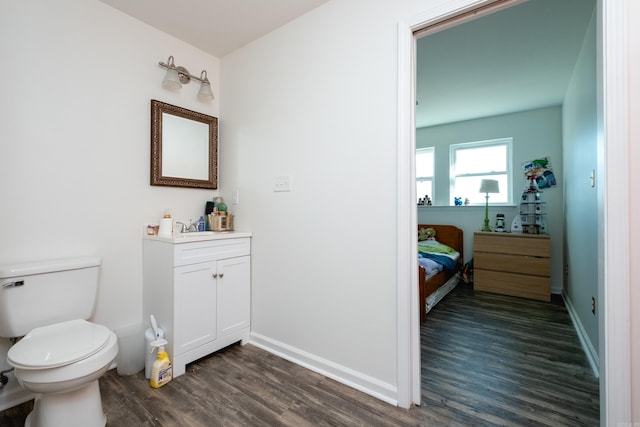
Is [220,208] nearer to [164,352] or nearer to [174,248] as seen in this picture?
[174,248]

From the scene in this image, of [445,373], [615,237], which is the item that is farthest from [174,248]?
[615,237]

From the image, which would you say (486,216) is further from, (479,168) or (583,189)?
(583,189)

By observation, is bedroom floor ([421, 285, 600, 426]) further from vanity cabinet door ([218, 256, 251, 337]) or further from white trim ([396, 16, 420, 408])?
vanity cabinet door ([218, 256, 251, 337])

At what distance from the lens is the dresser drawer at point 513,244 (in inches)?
138

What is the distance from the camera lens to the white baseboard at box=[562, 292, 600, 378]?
1.90m

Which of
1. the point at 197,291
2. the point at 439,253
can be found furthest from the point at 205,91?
the point at 439,253

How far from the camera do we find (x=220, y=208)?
7.89 feet

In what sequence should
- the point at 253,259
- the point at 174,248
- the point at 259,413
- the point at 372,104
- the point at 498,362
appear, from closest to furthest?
1. the point at 259,413
2. the point at 372,104
3. the point at 174,248
4. the point at 498,362
5. the point at 253,259

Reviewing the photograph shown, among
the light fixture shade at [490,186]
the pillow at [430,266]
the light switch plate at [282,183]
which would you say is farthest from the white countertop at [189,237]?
the light fixture shade at [490,186]

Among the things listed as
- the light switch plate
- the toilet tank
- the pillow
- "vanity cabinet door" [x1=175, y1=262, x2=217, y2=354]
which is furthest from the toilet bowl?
the pillow

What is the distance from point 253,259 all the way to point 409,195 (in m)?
1.37

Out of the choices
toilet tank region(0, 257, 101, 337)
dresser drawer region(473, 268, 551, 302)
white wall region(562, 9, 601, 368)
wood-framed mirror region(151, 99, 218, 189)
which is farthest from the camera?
dresser drawer region(473, 268, 551, 302)

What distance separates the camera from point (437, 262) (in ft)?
11.1

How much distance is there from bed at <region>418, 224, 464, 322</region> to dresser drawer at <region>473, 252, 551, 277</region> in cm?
35
